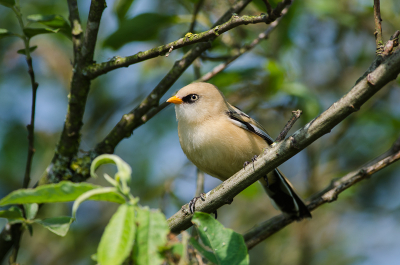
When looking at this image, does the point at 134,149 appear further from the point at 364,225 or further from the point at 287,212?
the point at 364,225

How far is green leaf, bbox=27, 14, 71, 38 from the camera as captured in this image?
3790 millimetres

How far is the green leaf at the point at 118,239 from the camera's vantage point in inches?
57.9

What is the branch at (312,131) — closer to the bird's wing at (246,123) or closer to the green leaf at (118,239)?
the green leaf at (118,239)

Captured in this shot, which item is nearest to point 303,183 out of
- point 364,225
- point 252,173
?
point 364,225

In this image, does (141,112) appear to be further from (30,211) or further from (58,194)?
(58,194)

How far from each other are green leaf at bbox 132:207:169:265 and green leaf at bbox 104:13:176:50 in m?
3.67

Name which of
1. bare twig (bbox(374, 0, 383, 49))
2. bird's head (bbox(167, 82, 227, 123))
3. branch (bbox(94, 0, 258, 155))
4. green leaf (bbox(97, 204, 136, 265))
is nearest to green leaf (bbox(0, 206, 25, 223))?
green leaf (bbox(97, 204, 136, 265))

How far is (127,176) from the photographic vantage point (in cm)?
158

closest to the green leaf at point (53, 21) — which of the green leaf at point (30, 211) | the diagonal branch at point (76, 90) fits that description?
the diagonal branch at point (76, 90)

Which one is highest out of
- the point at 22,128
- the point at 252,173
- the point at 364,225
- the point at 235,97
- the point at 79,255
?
the point at 22,128

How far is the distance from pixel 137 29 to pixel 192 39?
6.83 feet

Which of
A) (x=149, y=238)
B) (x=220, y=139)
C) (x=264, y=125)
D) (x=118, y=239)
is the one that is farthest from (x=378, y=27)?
(x=264, y=125)

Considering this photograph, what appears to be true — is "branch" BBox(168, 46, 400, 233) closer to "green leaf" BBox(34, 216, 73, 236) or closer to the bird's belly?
"green leaf" BBox(34, 216, 73, 236)

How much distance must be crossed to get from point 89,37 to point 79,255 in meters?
4.36
